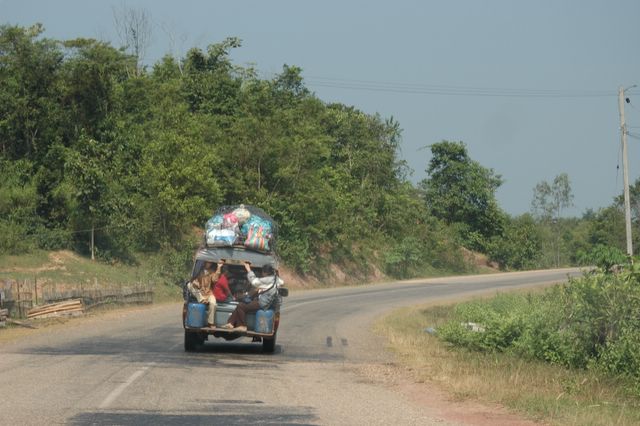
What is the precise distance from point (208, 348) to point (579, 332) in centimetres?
853

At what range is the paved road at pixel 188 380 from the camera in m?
11.2

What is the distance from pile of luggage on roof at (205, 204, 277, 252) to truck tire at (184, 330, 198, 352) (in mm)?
2192

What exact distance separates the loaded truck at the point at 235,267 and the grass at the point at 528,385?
322cm

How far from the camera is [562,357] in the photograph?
18.0 m

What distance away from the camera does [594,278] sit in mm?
17078

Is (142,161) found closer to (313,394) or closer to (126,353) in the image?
(126,353)

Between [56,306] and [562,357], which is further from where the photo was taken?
[56,306]

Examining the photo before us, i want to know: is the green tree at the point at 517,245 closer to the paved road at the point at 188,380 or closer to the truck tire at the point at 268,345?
the paved road at the point at 188,380

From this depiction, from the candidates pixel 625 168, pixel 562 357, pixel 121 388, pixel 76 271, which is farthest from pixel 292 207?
pixel 121 388

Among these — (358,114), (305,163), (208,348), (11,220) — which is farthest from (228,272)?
(358,114)

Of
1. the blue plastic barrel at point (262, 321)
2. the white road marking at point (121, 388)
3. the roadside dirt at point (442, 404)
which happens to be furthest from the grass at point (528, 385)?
the white road marking at point (121, 388)

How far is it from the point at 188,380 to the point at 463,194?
6958 centimetres

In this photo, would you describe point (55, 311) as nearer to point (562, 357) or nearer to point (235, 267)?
point (235, 267)

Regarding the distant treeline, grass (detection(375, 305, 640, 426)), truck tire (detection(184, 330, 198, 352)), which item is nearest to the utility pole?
the distant treeline
